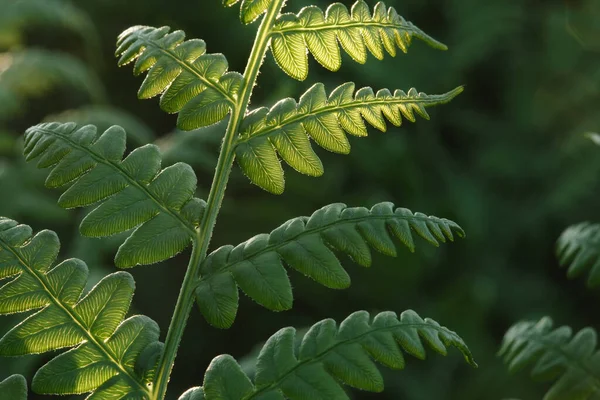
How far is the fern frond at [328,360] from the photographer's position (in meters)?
0.57

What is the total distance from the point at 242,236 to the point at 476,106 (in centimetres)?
174

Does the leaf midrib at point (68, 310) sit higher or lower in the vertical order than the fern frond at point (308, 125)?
lower

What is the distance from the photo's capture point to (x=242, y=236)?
3225 mm

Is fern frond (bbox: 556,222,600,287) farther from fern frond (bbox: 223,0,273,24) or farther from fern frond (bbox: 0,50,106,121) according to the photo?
fern frond (bbox: 0,50,106,121)

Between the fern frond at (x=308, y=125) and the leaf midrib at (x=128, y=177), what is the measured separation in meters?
0.07

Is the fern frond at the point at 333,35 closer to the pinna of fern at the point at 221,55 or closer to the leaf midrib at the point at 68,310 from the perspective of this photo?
the pinna of fern at the point at 221,55

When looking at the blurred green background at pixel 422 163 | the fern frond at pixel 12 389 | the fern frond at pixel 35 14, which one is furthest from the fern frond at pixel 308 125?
the fern frond at pixel 35 14

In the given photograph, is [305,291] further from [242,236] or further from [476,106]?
[476,106]

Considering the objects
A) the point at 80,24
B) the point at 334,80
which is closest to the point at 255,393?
the point at 80,24

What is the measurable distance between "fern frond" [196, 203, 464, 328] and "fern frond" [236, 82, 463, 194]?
5 cm

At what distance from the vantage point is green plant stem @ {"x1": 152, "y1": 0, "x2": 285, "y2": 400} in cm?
58

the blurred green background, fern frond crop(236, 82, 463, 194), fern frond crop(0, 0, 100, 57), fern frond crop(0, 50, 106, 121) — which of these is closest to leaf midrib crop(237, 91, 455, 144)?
fern frond crop(236, 82, 463, 194)

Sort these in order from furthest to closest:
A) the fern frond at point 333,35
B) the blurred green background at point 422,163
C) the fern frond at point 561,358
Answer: the blurred green background at point 422,163
the fern frond at point 561,358
the fern frond at point 333,35

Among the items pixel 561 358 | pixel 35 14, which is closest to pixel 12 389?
pixel 561 358
